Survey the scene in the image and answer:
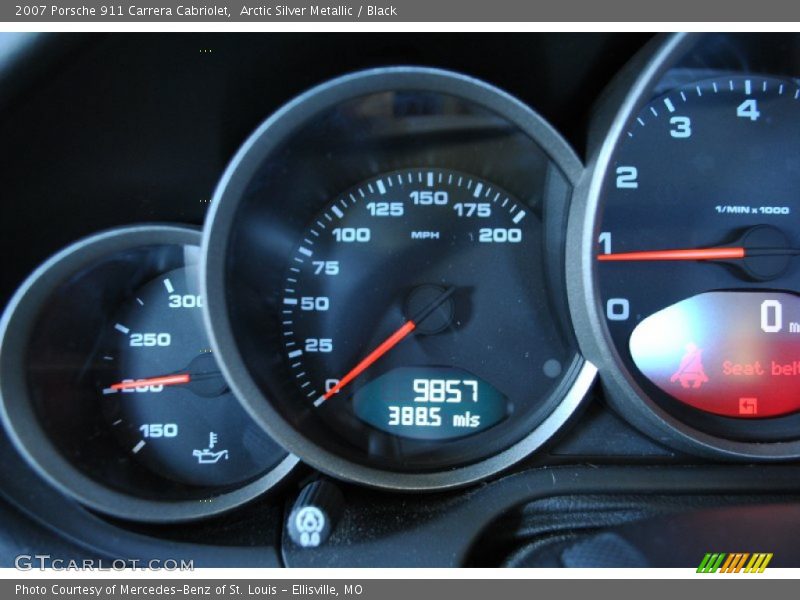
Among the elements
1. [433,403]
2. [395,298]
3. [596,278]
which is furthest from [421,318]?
[596,278]

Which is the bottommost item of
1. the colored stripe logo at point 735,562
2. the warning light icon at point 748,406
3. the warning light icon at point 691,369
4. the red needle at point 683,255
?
the colored stripe logo at point 735,562

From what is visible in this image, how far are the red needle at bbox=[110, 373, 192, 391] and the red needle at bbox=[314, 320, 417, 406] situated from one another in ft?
1.08

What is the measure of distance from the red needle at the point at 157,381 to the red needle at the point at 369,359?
0.33m

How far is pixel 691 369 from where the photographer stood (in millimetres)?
1934

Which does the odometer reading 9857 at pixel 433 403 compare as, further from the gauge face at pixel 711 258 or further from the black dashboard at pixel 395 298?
the gauge face at pixel 711 258

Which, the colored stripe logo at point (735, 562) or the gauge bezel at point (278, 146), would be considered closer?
the colored stripe logo at point (735, 562)

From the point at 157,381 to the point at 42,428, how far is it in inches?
10.9

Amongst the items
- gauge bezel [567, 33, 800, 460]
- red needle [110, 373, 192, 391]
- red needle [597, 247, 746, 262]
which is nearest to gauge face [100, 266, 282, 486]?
red needle [110, 373, 192, 391]

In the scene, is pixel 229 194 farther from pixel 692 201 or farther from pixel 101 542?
pixel 692 201

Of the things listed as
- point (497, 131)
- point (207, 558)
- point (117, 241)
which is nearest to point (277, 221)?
point (117, 241)

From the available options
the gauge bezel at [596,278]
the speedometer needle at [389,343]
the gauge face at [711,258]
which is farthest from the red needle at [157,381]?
the gauge face at [711,258]

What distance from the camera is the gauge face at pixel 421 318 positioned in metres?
1.95

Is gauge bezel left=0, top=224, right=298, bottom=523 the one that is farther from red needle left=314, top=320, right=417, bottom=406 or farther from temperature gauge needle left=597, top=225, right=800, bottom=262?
temperature gauge needle left=597, top=225, right=800, bottom=262

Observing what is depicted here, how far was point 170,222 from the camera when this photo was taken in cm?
195
